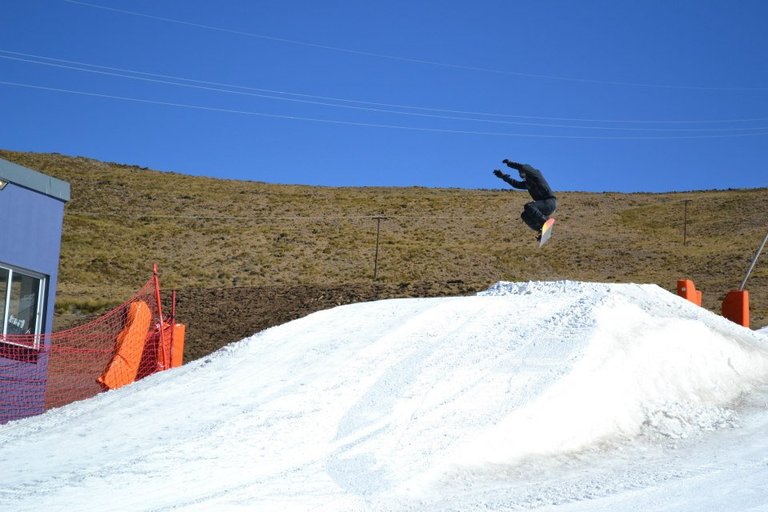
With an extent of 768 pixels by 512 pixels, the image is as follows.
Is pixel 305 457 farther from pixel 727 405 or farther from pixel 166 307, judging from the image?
pixel 166 307

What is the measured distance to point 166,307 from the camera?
2611 cm

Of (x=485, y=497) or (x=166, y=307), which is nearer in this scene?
(x=485, y=497)

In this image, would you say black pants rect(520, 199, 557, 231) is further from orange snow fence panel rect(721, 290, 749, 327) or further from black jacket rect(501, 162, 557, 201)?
orange snow fence panel rect(721, 290, 749, 327)

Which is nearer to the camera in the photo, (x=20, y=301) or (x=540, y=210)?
(x=20, y=301)

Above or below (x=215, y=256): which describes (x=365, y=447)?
below

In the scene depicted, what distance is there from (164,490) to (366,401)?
3332mm

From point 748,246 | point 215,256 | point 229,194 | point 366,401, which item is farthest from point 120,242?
point 366,401

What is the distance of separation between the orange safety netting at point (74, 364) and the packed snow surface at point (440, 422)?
1472 millimetres

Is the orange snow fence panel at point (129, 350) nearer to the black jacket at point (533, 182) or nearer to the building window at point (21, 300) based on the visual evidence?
the building window at point (21, 300)

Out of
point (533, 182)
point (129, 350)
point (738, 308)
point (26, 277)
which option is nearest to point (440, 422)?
point (533, 182)

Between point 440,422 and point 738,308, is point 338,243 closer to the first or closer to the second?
point 738,308

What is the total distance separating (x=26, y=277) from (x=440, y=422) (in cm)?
917

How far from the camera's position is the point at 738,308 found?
20188 millimetres

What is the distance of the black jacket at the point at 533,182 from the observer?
54.7ft
